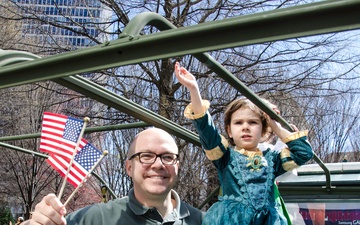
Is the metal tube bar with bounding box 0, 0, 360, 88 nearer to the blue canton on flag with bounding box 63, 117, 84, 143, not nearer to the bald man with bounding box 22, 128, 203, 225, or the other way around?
the blue canton on flag with bounding box 63, 117, 84, 143

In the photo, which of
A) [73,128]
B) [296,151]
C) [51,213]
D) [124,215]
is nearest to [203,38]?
[51,213]

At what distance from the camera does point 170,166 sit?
2922 millimetres

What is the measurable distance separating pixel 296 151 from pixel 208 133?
2.03 feet

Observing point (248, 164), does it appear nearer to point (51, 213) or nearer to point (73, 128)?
point (73, 128)

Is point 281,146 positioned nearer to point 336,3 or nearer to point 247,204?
point 247,204

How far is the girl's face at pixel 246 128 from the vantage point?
3.18 m

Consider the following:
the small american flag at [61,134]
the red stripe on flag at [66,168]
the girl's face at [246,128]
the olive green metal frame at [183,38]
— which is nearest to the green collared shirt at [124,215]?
the red stripe on flag at [66,168]

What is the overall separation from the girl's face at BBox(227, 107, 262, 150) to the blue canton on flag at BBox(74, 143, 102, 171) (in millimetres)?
877

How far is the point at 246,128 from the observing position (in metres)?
3.17

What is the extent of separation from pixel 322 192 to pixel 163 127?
2.56m

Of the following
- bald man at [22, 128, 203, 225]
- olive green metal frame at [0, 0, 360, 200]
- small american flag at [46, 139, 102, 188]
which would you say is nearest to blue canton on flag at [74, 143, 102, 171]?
small american flag at [46, 139, 102, 188]

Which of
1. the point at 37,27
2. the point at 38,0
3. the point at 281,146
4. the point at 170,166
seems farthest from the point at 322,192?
the point at 38,0

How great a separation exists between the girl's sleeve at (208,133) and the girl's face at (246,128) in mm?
100

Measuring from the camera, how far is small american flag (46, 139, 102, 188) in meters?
2.82
